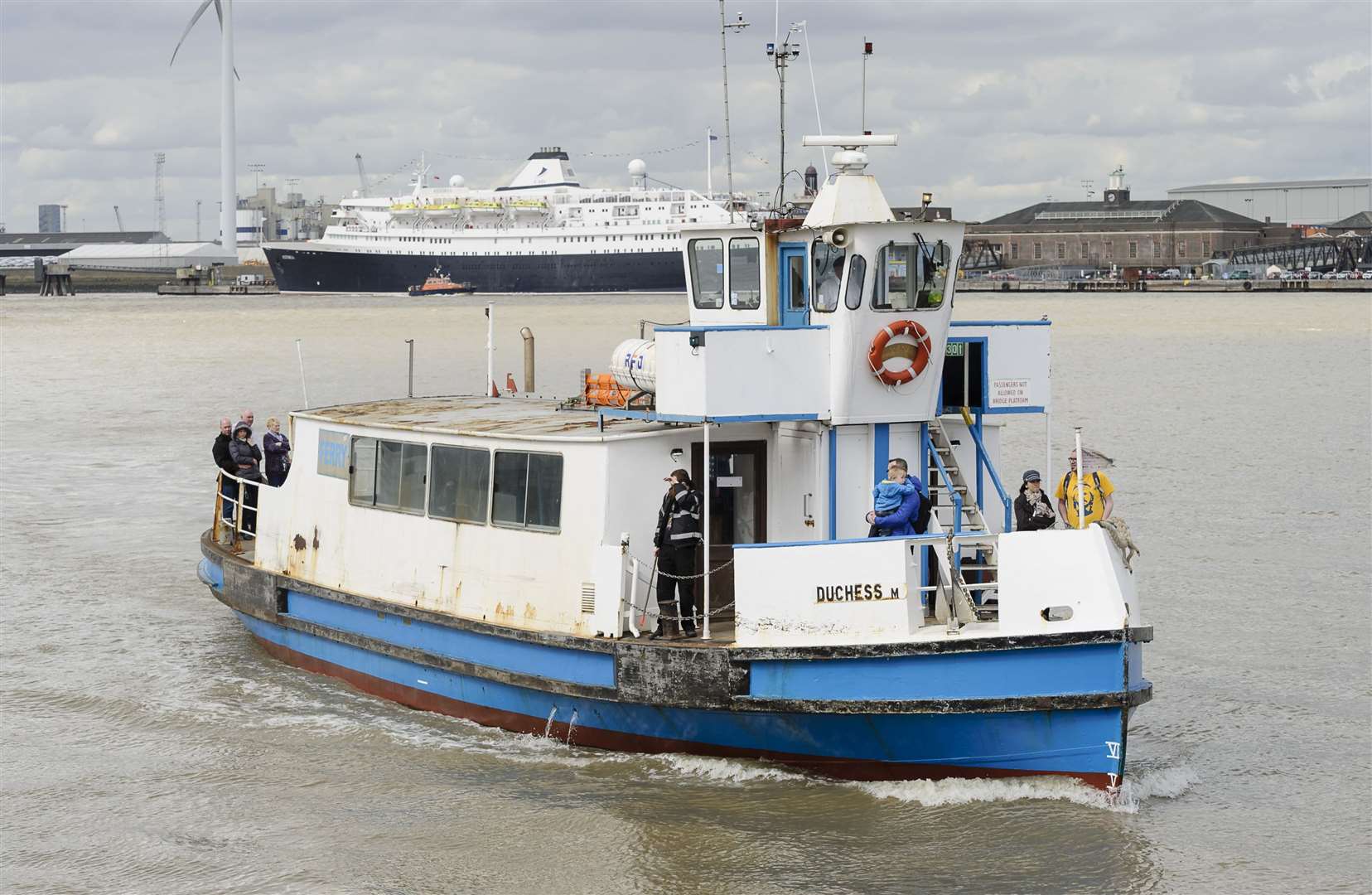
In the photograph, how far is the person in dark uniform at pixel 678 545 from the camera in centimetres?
1247

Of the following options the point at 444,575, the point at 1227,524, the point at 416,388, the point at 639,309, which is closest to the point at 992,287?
the point at 639,309

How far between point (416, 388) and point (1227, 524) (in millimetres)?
25383

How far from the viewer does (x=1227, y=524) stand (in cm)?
2355

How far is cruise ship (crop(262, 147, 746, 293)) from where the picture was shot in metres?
125

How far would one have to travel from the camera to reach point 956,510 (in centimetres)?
1321

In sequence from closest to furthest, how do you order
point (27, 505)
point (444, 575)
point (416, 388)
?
point (444, 575) → point (27, 505) → point (416, 388)

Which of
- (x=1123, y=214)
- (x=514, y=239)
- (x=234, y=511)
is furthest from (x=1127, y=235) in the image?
(x=234, y=511)

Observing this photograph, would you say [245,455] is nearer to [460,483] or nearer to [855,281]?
[460,483]

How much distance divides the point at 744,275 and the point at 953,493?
2442 mm

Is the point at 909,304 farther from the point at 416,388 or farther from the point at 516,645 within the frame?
the point at 416,388

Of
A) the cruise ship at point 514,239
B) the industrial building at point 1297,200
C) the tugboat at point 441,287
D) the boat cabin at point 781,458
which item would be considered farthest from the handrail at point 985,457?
the industrial building at point 1297,200

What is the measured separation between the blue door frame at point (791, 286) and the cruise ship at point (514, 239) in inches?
4114

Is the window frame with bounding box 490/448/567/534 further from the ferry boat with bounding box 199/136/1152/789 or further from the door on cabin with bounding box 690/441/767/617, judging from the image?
the door on cabin with bounding box 690/441/767/617

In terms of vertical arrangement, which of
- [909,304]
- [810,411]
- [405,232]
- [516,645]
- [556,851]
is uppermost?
[405,232]
